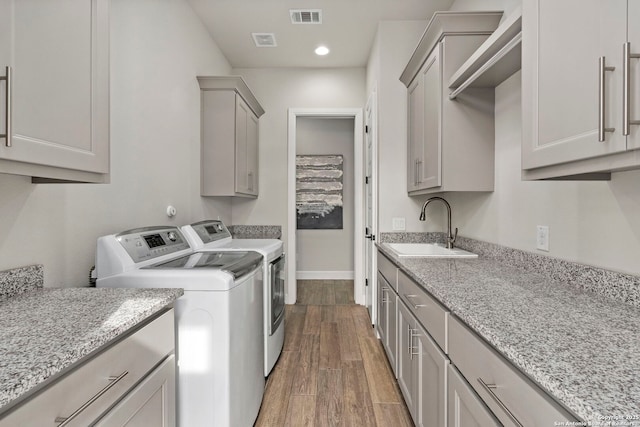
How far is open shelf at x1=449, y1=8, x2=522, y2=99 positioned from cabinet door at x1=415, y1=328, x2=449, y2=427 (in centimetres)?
130

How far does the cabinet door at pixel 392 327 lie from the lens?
2.10m

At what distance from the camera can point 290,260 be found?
3.87m

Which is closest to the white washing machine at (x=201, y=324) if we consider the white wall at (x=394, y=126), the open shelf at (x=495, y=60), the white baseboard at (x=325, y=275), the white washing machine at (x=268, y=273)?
the white washing machine at (x=268, y=273)

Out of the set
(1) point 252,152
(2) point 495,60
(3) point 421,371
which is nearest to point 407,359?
(3) point 421,371

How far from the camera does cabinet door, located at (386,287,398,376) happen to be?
6.88 feet

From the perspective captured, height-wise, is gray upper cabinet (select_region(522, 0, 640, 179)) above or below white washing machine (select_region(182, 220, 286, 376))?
above

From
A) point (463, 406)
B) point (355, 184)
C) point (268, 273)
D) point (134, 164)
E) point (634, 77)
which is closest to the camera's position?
point (634, 77)

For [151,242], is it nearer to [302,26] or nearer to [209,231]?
[209,231]

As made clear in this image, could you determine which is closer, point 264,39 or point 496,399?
point 496,399

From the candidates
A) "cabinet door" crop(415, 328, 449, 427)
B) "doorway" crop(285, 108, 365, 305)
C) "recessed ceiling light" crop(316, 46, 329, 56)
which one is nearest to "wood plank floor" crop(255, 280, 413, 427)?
"cabinet door" crop(415, 328, 449, 427)

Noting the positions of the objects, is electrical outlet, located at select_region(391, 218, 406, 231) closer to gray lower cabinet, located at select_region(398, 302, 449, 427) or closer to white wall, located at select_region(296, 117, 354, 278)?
gray lower cabinet, located at select_region(398, 302, 449, 427)

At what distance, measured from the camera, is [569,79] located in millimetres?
956

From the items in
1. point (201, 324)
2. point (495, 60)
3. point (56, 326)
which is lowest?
point (201, 324)

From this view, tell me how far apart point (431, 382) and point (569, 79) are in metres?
1.21
